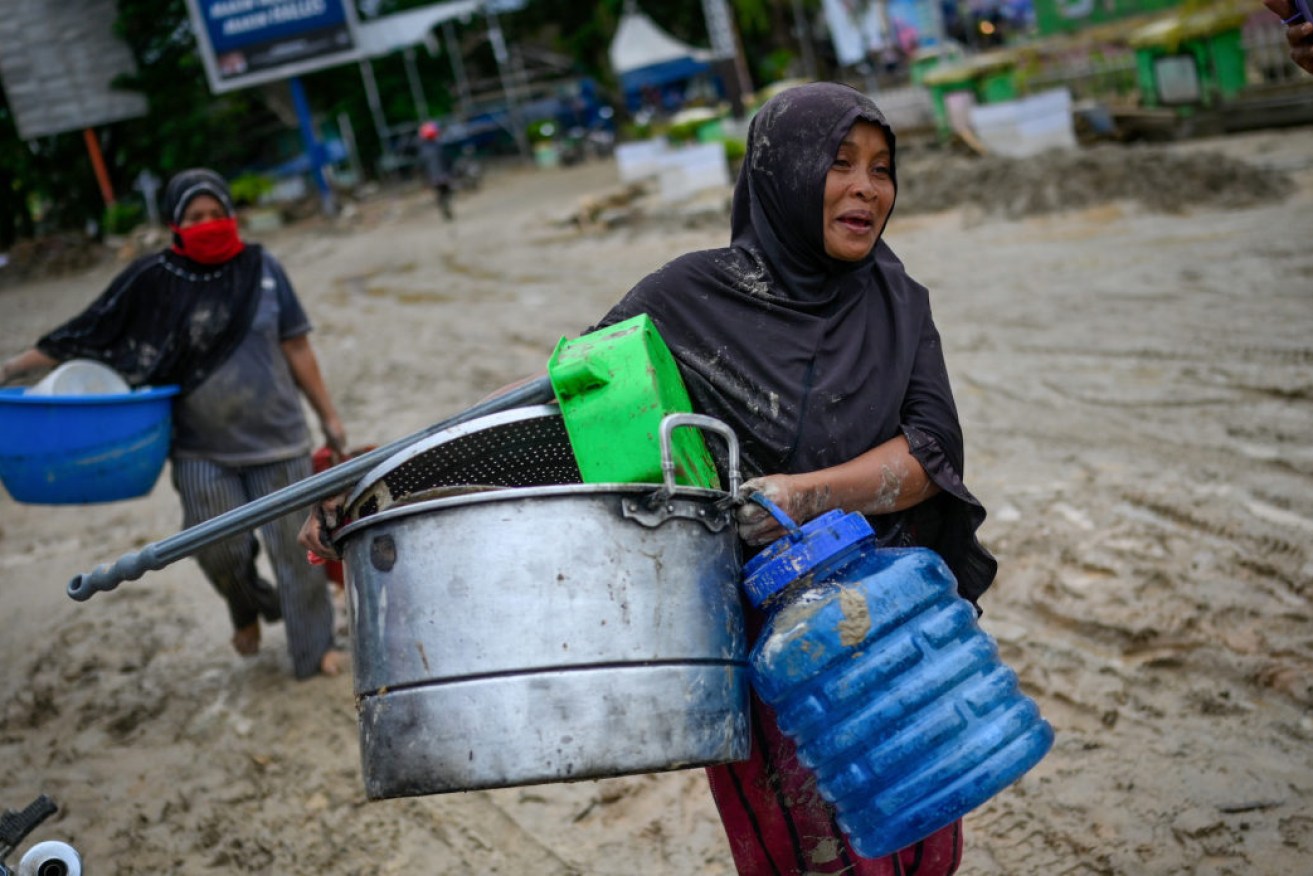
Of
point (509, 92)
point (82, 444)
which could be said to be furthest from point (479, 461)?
point (509, 92)

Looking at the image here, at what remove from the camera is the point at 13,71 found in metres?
20.3

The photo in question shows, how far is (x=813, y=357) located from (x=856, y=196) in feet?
0.87

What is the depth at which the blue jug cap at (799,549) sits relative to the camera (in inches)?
66.4

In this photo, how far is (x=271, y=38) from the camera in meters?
19.9

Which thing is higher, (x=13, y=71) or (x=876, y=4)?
(x=13, y=71)

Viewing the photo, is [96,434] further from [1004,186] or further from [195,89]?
[195,89]

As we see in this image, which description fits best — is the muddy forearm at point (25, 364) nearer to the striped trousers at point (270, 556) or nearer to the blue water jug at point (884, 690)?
the striped trousers at point (270, 556)

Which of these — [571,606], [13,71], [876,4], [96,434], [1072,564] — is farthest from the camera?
[876,4]

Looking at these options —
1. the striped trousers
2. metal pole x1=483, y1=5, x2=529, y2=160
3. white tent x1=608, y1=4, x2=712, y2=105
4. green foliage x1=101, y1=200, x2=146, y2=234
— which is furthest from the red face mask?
white tent x1=608, y1=4, x2=712, y2=105

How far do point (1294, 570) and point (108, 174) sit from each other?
76.4ft

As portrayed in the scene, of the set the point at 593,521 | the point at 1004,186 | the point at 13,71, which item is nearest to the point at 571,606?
the point at 593,521

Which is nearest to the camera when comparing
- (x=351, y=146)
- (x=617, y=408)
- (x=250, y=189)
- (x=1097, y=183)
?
(x=617, y=408)

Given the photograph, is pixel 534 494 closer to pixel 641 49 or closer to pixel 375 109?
pixel 375 109

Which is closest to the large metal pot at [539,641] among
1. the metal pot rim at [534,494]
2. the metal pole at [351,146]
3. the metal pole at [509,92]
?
the metal pot rim at [534,494]
